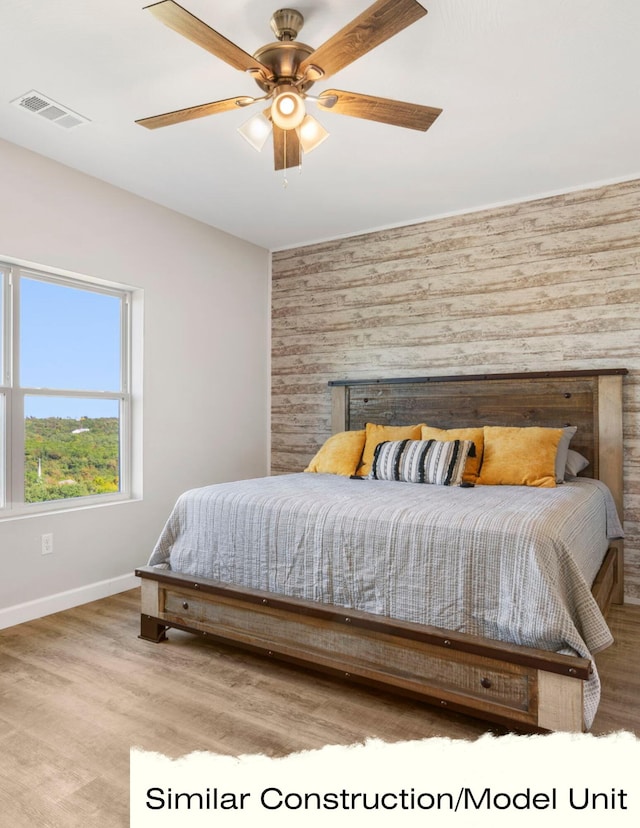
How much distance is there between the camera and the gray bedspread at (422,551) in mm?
1799

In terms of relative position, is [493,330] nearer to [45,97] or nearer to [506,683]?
[506,683]

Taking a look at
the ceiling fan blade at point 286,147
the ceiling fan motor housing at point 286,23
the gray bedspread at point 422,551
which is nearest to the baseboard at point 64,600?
the gray bedspread at point 422,551

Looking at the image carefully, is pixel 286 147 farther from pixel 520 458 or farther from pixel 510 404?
pixel 510 404

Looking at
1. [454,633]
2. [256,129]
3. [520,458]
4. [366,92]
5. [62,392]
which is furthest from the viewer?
[62,392]

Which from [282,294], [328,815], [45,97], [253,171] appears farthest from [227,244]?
[328,815]

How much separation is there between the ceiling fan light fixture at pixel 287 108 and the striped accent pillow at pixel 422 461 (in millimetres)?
1825

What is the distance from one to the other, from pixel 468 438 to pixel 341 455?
0.81 metres

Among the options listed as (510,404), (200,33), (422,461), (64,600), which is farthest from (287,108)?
(64,600)

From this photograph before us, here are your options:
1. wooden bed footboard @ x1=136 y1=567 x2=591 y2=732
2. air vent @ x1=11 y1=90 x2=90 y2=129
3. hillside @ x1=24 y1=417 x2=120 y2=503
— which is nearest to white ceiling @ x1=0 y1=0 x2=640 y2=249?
air vent @ x1=11 y1=90 x2=90 y2=129

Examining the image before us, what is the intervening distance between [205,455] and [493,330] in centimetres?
224

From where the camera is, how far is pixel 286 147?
2.30m

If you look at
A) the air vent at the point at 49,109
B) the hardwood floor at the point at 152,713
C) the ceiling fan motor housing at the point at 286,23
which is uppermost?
the air vent at the point at 49,109

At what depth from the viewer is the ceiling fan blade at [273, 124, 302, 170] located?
2.24 meters

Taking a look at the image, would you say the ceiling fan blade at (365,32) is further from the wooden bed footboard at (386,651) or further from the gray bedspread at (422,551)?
the wooden bed footboard at (386,651)
